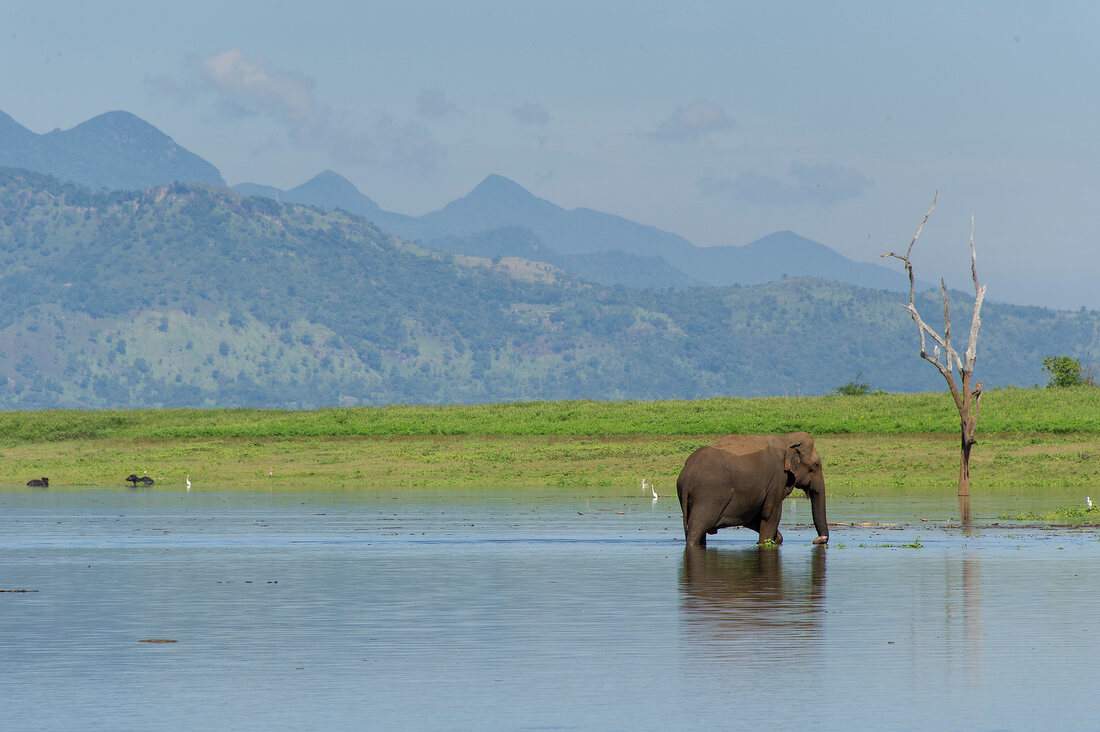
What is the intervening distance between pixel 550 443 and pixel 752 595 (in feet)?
189

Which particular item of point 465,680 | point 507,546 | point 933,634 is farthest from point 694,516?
point 465,680

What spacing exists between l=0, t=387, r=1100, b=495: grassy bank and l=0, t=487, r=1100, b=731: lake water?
28016mm

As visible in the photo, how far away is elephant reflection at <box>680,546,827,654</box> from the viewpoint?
66.5ft

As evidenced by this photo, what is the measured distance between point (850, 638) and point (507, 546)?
15.2 metres

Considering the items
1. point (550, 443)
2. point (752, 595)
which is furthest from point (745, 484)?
point (550, 443)

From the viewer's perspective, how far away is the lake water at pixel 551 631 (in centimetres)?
1534

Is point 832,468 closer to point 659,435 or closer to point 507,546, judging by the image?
point 659,435

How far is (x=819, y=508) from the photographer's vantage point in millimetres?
34938

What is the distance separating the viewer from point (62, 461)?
83062 millimetres

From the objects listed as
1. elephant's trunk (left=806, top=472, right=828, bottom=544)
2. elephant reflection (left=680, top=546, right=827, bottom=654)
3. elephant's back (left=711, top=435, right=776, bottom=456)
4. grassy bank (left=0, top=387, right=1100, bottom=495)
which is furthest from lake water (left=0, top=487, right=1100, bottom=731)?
grassy bank (left=0, top=387, right=1100, bottom=495)

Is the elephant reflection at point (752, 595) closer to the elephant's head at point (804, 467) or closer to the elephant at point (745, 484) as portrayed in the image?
the elephant at point (745, 484)

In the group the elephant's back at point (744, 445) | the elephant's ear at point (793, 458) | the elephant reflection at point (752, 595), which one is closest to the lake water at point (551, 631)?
the elephant reflection at point (752, 595)

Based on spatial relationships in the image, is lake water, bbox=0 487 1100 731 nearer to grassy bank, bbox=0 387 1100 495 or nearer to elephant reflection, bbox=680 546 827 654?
elephant reflection, bbox=680 546 827 654

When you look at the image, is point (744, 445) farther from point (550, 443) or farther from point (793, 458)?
point (550, 443)
